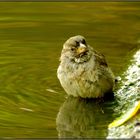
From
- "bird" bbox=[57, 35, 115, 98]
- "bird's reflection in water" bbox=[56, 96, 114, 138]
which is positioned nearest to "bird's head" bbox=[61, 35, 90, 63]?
"bird" bbox=[57, 35, 115, 98]

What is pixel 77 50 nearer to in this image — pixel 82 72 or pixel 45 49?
pixel 82 72

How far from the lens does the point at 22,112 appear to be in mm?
8586

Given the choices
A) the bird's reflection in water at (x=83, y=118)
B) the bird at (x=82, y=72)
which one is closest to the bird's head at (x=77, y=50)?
the bird at (x=82, y=72)

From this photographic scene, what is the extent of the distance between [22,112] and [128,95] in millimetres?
1471

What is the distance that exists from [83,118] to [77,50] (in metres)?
0.98

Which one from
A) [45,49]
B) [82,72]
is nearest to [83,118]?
[82,72]

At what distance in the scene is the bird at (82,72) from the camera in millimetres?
8977

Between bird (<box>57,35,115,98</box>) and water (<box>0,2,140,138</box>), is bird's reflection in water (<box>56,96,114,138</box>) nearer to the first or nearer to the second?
water (<box>0,2,140,138</box>)

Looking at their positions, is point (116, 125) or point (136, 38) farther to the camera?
point (136, 38)

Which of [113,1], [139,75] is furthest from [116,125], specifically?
[113,1]

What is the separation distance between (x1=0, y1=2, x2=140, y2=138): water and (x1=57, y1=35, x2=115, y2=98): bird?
0.23 meters

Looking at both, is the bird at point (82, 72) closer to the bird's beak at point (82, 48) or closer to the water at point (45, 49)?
the bird's beak at point (82, 48)

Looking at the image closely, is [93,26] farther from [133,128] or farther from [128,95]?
[133,128]

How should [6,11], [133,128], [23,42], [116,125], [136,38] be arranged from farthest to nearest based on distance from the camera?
[6,11]
[136,38]
[23,42]
[116,125]
[133,128]
